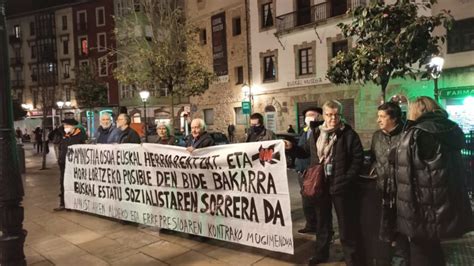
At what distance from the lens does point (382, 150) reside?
4.16 meters

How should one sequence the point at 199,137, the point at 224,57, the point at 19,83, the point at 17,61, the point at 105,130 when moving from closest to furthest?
the point at 199,137
the point at 105,130
the point at 224,57
the point at 19,83
the point at 17,61

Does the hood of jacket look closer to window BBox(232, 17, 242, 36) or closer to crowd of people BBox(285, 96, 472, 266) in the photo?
crowd of people BBox(285, 96, 472, 266)

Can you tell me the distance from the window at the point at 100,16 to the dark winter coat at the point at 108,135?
48.2 m

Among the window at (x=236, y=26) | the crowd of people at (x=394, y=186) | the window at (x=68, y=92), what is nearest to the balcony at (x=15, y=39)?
the window at (x=68, y=92)

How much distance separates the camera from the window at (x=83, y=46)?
54.2 meters

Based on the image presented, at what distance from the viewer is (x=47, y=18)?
5741 cm

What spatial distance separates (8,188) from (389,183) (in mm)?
3966

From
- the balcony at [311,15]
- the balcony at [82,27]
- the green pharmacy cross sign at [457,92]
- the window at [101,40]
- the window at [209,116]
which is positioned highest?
the balcony at [82,27]

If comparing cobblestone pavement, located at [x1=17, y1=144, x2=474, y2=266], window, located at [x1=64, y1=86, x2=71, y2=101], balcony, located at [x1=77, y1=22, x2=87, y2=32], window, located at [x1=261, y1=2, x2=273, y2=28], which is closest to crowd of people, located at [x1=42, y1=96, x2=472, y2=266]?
cobblestone pavement, located at [x1=17, y1=144, x2=474, y2=266]

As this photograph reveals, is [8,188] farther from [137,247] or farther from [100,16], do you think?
[100,16]

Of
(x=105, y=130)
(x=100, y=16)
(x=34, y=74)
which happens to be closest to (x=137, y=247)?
(x=105, y=130)

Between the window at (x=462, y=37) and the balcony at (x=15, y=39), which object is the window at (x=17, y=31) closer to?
the balcony at (x=15, y=39)

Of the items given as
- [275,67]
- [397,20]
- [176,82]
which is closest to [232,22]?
[275,67]

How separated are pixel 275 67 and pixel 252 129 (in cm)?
2148
